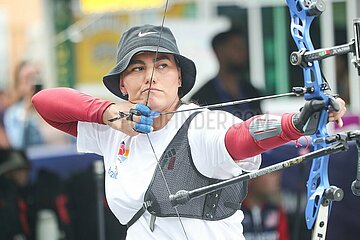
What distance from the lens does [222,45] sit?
19.9 feet

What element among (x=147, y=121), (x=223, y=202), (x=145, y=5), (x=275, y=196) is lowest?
(x=275, y=196)

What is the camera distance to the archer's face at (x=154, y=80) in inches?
113

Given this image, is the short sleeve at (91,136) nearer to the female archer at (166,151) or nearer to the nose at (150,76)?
the female archer at (166,151)

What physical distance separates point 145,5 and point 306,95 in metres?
4.94

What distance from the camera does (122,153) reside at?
9.83 feet

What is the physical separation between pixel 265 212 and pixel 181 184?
232 centimetres

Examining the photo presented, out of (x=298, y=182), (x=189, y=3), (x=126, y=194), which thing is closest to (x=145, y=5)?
(x=189, y=3)

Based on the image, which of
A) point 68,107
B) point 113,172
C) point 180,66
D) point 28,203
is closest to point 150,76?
point 180,66

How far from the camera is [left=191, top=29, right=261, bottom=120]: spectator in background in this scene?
14.0 ft

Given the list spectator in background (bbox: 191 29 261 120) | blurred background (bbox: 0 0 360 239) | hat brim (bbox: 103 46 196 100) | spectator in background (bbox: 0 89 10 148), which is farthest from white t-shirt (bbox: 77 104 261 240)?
spectator in background (bbox: 0 89 10 148)

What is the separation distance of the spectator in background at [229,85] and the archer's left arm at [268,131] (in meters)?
0.96

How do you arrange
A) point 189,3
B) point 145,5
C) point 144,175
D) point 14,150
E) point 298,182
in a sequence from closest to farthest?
point 144,175, point 298,182, point 14,150, point 145,5, point 189,3

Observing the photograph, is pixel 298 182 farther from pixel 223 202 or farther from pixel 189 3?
pixel 189 3

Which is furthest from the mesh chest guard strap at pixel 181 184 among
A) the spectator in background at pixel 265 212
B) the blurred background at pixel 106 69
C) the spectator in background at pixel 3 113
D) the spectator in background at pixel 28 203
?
the spectator in background at pixel 3 113
